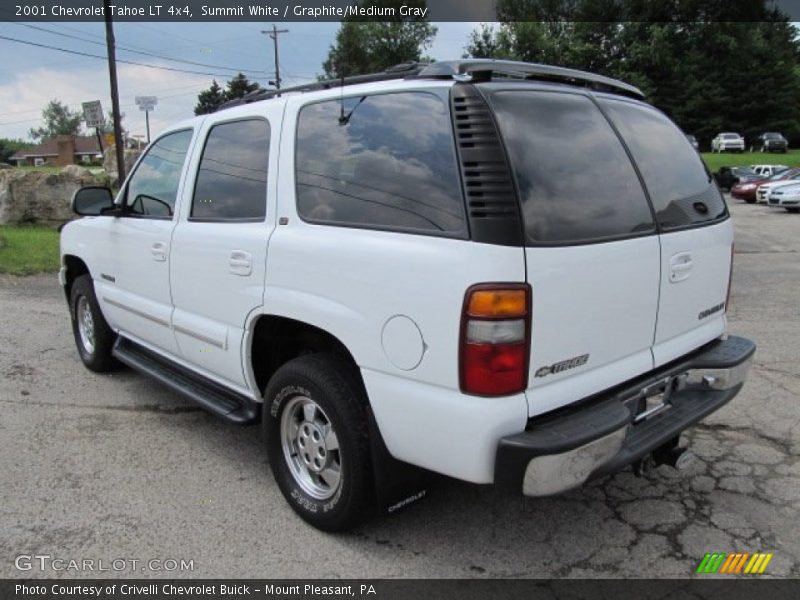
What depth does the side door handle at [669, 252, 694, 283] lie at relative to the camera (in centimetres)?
284

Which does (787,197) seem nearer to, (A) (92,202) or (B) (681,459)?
(B) (681,459)

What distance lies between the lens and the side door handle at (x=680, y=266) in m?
2.84

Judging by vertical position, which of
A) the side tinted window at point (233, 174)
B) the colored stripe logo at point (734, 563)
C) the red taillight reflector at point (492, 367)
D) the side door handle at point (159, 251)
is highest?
the side tinted window at point (233, 174)

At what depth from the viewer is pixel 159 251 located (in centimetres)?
388

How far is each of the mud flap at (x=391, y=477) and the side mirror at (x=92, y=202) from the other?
9.68ft

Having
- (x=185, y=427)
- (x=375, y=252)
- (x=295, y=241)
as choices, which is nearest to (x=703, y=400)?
(x=375, y=252)

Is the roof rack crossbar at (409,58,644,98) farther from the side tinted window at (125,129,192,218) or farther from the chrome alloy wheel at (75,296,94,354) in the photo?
the chrome alloy wheel at (75,296,94,354)

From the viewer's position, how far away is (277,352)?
3.37 metres

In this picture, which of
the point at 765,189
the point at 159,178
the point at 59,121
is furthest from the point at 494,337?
the point at 59,121

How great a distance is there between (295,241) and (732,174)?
32.2 metres

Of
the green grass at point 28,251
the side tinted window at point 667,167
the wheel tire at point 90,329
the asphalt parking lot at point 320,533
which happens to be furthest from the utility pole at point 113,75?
the side tinted window at point 667,167

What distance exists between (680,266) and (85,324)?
468 cm

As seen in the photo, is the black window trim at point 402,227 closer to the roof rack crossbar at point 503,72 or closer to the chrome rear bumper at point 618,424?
the roof rack crossbar at point 503,72

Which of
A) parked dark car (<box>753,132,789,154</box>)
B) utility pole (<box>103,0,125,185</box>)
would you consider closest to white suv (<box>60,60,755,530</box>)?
utility pole (<box>103,0,125,185</box>)
